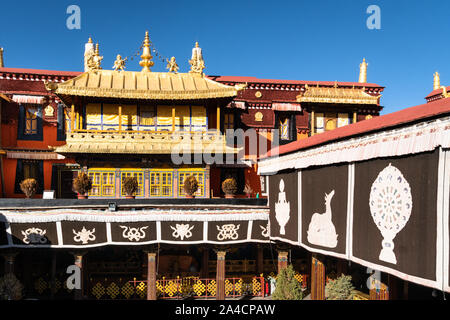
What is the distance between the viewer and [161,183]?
60.0ft

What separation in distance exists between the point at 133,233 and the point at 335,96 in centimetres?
1561

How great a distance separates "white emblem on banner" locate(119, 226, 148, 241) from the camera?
509 inches

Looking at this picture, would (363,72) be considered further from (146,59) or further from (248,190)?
(146,59)

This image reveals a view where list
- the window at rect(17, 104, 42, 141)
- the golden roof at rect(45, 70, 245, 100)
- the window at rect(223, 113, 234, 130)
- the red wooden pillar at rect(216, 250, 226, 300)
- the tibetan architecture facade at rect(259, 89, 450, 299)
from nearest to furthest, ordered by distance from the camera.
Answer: the tibetan architecture facade at rect(259, 89, 450, 299) < the red wooden pillar at rect(216, 250, 226, 300) < the golden roof at rect(45, 70, 245, 100) < the window at rect(17, 104, 42, 141) < the window at rect(223, 113, 234, 130)

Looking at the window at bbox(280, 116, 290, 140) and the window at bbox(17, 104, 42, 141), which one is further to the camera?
the window at bbox(280, 116, 290, 140)

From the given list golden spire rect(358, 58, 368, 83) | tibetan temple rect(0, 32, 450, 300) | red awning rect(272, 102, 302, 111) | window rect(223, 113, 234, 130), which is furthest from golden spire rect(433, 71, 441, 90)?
window rect(223, 113, 234, 130)

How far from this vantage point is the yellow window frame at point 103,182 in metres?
17.8

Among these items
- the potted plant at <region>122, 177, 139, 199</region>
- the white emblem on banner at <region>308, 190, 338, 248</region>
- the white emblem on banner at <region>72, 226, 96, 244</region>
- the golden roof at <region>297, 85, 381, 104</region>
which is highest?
the golden roof at <region>297, 85, 381, 104</region>

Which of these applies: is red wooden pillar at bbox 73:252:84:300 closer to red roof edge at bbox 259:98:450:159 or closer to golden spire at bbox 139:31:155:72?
red roof edge at bbox 259:98:450:159

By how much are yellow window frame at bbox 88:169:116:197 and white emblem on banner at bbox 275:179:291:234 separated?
30.1 ft

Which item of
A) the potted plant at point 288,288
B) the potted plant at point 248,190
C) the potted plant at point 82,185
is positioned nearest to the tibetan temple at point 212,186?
the potted plant at point 248,190

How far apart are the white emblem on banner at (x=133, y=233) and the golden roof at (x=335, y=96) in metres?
13.7

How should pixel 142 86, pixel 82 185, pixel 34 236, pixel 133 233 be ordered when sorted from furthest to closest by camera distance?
pixel 142 86
pixel 82 185
pixel 133 233
pixel 34 236

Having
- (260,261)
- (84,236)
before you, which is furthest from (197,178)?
(84,236)
